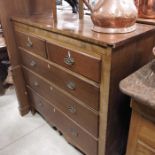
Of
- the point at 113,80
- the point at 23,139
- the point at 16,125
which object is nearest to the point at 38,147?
the point at 23,139

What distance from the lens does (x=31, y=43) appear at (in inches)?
51.5

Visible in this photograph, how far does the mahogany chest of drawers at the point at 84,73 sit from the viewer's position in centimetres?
87

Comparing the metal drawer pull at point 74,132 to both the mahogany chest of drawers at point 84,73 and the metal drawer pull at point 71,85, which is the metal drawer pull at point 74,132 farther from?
the metal drawer pull at point 71,85

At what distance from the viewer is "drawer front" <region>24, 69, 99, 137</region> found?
1.11 metres

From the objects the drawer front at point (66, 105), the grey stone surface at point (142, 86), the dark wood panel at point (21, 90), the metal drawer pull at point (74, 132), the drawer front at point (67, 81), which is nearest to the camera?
the grey stone surface at point (142, 86)

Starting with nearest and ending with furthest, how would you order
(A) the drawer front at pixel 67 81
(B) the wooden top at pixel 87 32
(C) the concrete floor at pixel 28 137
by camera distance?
(B) the wooden top at pixel 87 32 → (A) the drawer front at pixel 67 81 → (C) the concrete floor at pixel 28 137

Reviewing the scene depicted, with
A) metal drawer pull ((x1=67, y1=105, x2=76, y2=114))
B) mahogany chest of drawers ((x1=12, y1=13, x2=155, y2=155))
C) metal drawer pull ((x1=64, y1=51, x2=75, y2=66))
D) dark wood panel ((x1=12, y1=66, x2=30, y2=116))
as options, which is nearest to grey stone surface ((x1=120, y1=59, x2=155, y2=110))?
mahogany chest of drawers ((x1=12, y1=13, x2=155, y2=155))

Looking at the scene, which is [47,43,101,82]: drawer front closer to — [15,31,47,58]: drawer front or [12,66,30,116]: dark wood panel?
[15,31,47,58]: drawer front

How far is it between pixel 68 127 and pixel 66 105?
0.74 ft

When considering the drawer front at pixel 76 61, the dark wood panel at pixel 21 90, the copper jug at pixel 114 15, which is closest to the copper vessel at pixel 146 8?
the copper jug at pixel 114 15

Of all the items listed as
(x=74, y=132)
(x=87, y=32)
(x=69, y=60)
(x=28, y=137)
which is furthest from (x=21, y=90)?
(x=87, y=32)

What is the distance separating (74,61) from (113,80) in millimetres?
243

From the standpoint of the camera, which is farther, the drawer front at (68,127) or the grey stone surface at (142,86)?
the drawer front at (68,127)

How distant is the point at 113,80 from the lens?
896mm
